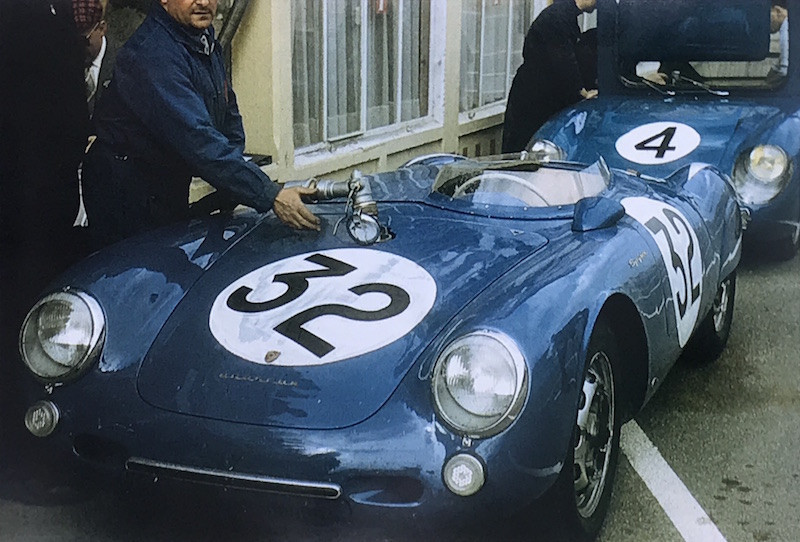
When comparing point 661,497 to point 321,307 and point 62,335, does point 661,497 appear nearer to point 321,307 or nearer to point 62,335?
point 321,307

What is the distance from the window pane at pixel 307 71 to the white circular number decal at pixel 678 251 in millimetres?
2642

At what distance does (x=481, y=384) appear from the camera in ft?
6.90

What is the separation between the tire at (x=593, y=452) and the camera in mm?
2309

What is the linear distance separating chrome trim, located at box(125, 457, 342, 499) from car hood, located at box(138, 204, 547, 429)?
0.39ft

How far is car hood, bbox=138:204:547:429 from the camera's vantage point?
2213mm

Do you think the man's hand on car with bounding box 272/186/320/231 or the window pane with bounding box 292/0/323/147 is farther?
the window pane with bounding box 292/0/323/147

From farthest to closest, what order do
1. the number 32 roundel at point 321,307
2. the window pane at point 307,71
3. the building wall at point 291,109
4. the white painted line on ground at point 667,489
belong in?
the window pane at point 307,71
the building wall at point 291,109
the white painted line on ground at point 667,489
the number 32 roundel at point 321,307

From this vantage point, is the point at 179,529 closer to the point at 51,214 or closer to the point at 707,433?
the point at 51,214

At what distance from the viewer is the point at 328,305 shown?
2.42 m

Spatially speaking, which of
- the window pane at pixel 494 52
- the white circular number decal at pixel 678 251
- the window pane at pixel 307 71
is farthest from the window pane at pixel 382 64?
the white circular number decal at pixel 678 251

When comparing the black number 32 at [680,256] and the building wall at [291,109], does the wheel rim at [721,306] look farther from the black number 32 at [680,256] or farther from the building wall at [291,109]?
the building wall at [291,109]

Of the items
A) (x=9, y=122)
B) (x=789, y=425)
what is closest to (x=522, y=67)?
(x=789, y=425)

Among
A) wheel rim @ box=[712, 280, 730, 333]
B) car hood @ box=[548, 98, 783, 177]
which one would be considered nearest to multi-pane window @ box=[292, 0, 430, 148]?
car hood @ box=[548, 98, 783, 177]

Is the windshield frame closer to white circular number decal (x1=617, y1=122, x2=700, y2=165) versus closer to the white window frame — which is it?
white circular number decal (x1=617, y1=122, x2=700, y2=165)
